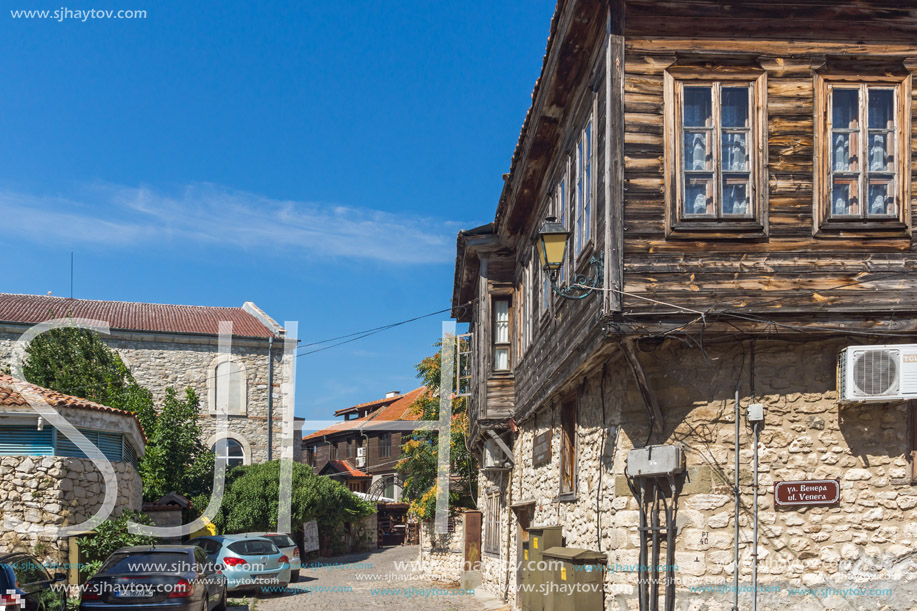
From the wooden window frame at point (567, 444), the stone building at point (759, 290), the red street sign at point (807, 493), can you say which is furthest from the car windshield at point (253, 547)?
the red street sign at point (807, 493)

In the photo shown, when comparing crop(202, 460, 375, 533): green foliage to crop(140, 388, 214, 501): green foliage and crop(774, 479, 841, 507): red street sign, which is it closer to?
crop(140, 388, 214, 501): green foliage

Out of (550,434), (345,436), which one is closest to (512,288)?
(550,434)

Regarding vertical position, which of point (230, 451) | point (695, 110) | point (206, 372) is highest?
point (695, 110)

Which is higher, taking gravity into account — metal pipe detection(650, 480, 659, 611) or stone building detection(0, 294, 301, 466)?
stone building detection(0, 294, 301, 466)

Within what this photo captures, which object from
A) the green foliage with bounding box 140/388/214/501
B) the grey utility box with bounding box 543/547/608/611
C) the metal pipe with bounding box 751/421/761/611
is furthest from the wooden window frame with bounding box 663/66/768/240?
the green foliage with bounding box 140/388/214/501

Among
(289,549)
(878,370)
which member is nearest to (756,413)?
(878,370)

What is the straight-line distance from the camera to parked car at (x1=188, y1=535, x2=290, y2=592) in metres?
20.0

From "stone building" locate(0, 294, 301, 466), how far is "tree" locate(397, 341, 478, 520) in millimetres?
5699

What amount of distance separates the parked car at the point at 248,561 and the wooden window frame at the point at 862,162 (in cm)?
1509

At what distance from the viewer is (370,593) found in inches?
795

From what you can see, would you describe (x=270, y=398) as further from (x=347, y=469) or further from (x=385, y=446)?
(x=385, y=446)

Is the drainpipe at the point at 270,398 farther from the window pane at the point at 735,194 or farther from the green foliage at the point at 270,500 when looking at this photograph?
the window pane at the point at 735,194

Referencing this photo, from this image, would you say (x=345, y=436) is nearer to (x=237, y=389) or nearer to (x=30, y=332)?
(x=237, y=389)

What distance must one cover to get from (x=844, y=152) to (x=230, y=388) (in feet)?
102
